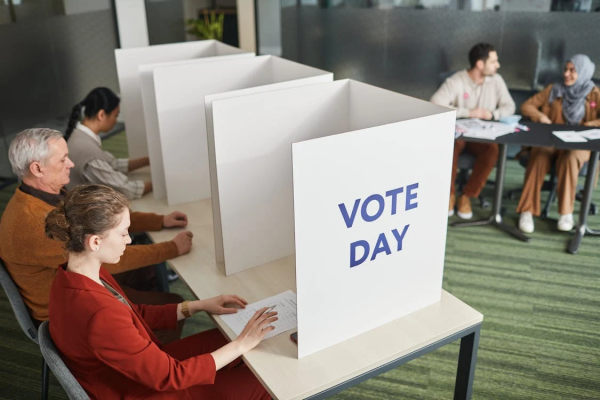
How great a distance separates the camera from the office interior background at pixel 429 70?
8.47 feet

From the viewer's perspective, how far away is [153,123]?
100 inches

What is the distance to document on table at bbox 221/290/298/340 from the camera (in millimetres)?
1737

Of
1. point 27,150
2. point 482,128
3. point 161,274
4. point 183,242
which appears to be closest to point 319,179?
point 183,242

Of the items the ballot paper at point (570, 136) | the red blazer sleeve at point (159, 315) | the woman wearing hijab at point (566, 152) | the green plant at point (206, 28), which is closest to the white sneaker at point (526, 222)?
the woman wearing hijab at point (566, 152)

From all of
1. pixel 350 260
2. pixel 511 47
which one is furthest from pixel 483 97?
pixel 350 260

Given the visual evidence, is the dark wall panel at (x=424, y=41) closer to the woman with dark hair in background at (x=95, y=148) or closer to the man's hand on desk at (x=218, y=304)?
the woman with dark hair in background at (x=95, y=148)

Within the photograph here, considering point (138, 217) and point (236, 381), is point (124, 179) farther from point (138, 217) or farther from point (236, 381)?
point (236, 381)

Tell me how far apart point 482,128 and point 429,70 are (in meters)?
1.73

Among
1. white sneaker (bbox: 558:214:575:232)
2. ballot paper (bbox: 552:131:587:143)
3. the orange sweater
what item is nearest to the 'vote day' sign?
the orange sweater

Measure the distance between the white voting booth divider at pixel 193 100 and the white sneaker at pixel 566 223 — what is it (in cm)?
227

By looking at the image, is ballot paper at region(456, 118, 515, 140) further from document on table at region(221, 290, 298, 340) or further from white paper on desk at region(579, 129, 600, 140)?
document on table at region(221, 290, 298, 340)

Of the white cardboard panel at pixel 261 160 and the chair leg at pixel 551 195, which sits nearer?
the white cardboard panel at pixel 261 160

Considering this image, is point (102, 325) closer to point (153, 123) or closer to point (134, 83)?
point (153, 123)

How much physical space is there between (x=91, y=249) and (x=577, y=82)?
3.57 meters
